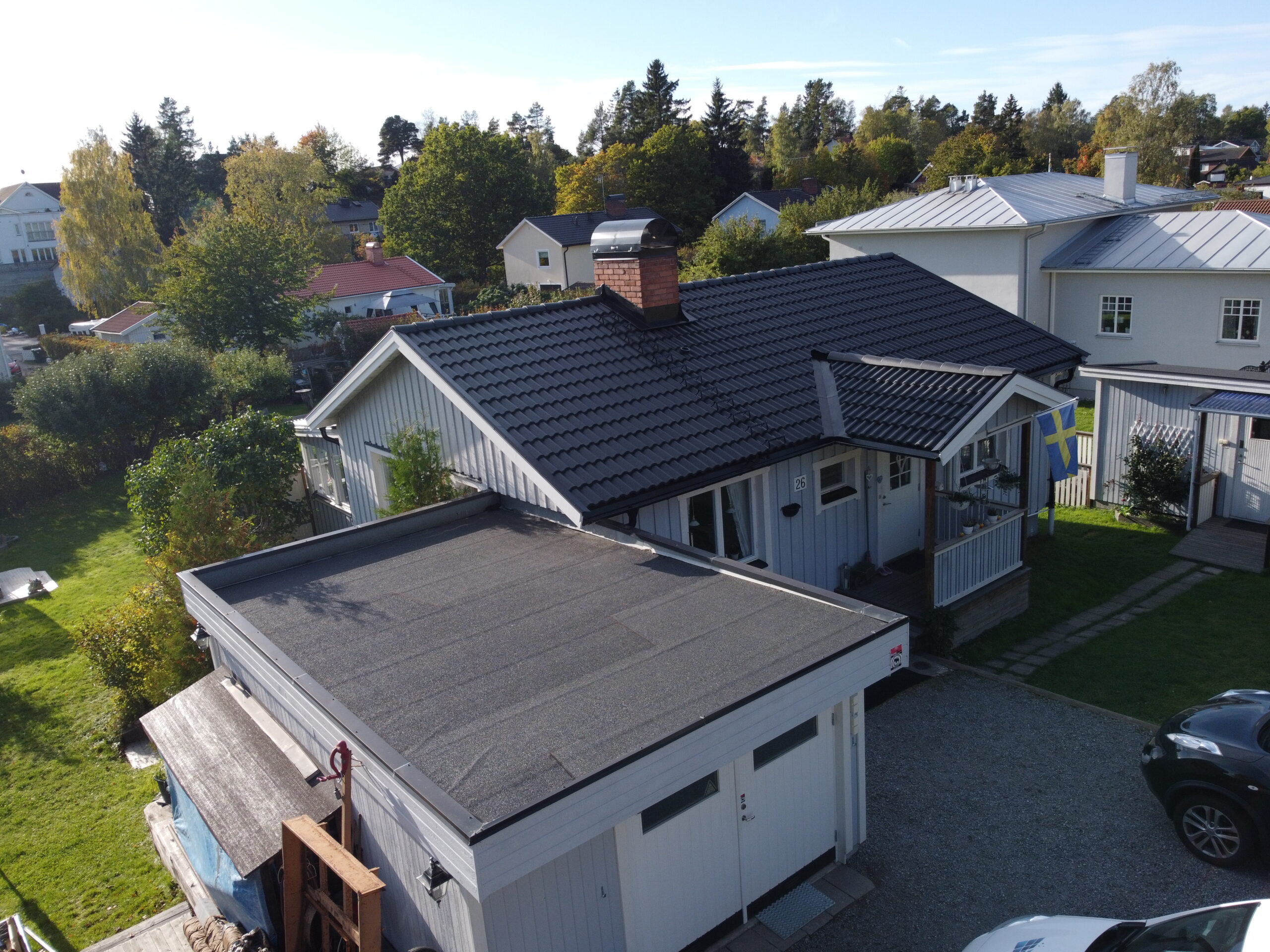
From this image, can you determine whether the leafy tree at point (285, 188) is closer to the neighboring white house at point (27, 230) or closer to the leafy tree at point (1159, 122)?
the neighboring white house at point (27, 230)

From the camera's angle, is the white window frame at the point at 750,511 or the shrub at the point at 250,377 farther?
the shrub at the point at 250,377

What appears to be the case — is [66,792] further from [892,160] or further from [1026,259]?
[892,160]

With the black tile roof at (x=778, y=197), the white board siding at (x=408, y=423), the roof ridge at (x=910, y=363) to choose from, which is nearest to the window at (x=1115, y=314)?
the roof ridge at (x=910, y=363)

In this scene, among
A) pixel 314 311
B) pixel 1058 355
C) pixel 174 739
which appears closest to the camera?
pixel 174 739

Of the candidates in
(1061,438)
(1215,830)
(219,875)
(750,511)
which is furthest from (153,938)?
(1061,438)

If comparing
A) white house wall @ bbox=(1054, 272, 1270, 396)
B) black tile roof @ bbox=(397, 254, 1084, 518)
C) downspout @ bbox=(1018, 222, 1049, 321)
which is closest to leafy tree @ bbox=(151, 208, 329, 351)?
black tile roof @ bbox=(397, 254, 1084, 518)

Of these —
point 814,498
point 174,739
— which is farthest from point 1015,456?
point 174,739

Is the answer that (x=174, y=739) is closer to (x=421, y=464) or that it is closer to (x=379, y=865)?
(x=379, y=865)
